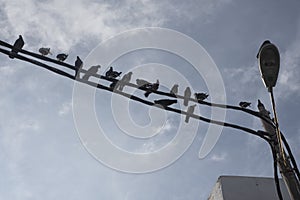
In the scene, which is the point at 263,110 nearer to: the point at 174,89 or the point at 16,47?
the point at 174,89

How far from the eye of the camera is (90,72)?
624cm

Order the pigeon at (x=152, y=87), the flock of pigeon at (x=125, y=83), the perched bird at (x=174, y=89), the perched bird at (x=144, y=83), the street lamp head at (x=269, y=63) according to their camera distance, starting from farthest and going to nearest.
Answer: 1. the perched bird at (x=174, y=89)
2. the perched bird at (x=144, y=83)
3. the pigeon at (x=152, y=87)
4. the flock of pigeon at (x=125, y=83)
5. the street lamp head at (x=269, y=63)

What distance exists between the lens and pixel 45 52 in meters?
6.44

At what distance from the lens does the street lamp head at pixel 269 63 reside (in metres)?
5.50

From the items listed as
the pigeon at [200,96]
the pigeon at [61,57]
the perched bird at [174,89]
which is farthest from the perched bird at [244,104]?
the pigeon at [61,57]

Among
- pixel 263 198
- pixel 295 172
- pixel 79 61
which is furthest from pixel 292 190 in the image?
pixel 263 198

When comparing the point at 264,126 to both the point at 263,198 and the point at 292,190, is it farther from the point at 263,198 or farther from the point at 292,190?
the point at 263,198

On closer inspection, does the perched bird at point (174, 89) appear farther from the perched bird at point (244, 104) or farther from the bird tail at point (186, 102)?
the perched bird at point (244, 104)

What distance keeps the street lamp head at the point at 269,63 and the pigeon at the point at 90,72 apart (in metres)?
2.66

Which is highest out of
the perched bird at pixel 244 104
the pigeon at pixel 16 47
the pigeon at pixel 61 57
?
the pigeon at pixel 61 57

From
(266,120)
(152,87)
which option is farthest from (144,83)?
(266,120)

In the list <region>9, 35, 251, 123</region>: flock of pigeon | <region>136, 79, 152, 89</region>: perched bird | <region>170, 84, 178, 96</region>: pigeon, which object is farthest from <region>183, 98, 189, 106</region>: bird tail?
<region>136, 79, 152, 89</region>: perched bird

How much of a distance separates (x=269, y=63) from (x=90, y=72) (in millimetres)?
2868

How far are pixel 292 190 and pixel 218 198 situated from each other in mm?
5597
